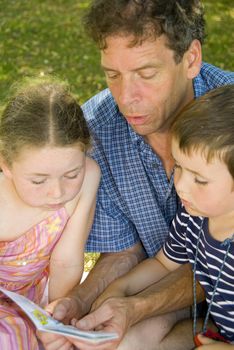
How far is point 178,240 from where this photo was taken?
3.40m

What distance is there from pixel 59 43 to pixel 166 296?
5.82m

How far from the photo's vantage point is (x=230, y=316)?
317 centimetres

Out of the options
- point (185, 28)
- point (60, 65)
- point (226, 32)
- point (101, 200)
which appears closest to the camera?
point (185, 28)

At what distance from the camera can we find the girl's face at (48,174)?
9.97 ft

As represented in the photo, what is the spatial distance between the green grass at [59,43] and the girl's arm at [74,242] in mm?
3843

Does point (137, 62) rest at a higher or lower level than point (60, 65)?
higher

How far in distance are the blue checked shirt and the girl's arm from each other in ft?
0.83

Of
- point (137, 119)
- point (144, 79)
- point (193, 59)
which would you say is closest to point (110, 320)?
point (137, 119)

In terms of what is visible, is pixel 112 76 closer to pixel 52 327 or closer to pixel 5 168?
pixel 5 168

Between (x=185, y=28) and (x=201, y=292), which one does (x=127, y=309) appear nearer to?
(x=201, y=292)

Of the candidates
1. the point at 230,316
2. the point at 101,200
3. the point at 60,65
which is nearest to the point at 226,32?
the point at 60,65

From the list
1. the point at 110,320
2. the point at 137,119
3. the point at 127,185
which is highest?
the point at 137,119

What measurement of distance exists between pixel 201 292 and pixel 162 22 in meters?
1.34

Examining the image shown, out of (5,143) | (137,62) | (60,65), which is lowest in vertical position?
(60,65)
